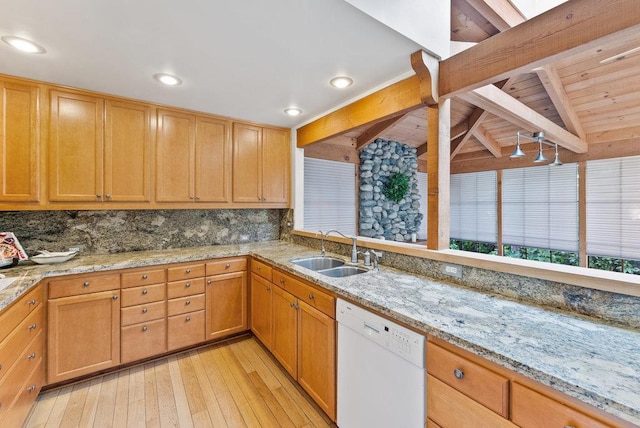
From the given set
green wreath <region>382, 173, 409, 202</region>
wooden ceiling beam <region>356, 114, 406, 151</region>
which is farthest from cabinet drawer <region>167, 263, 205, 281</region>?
green wreath <region>382, 173, 409, 202</region>

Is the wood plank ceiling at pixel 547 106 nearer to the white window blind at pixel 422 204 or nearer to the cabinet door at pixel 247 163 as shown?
the white window blind at pixel 422 204

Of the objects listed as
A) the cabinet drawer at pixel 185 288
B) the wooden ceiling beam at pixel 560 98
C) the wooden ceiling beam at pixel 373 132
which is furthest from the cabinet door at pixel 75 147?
the wooden ceiling beam at pixel 560 98

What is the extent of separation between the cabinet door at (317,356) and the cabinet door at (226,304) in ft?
3.50

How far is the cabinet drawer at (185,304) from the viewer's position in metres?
2.53

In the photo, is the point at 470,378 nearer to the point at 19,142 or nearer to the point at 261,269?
the point at 261,269

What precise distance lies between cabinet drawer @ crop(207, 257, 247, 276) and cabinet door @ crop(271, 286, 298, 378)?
2.07 ft

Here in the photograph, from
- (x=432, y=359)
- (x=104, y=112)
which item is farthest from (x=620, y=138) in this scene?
(x=104, y=112)

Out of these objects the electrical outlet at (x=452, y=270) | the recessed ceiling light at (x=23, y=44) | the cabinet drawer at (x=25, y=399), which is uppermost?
the recessed ceiling light at (x=23, y=44)

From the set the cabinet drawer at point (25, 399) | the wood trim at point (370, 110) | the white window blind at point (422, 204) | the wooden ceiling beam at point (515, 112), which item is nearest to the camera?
the cabinet drawer at point (25, 399)

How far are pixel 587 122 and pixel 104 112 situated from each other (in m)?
6.19

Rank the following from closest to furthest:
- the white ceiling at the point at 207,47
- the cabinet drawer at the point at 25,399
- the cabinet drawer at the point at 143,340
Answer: the white ceiling at the point at 207,47 < the cabinet drawer at the point at 25,399 < the cabinet drawer at the point at 143,340

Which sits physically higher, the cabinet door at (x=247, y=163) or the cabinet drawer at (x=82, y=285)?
the cabinet door at (x=247, y=163)

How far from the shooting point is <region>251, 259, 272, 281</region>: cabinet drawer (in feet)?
8.37

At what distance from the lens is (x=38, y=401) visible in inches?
79.5
